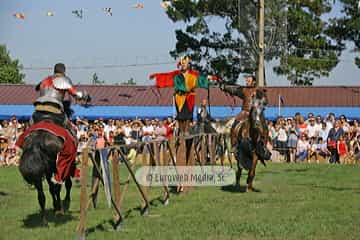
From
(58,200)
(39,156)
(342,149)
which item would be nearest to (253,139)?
(58,200)

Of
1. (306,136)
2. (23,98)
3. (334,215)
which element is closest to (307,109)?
(306,136)

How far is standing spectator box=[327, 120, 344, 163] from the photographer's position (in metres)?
24.6

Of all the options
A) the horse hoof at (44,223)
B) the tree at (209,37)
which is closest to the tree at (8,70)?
the tree at (209,37)

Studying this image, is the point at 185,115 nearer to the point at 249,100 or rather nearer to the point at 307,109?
the point at 249,100

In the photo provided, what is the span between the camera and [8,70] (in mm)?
85312

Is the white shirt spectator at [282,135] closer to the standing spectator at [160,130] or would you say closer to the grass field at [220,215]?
the standing spectator at [160,130]

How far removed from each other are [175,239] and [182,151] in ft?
16.9

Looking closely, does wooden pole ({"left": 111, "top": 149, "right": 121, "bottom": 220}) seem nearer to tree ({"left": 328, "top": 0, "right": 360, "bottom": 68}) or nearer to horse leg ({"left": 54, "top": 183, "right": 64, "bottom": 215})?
horse leg ({"left": 54, "top": 183, "right": 64, "bottom": 215})

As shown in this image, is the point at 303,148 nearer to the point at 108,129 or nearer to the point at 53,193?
the point at 108,129

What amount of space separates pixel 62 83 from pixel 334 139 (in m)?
15.6

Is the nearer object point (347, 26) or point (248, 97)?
point (248, 97)

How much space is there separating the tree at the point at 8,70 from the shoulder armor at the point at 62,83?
230 ft

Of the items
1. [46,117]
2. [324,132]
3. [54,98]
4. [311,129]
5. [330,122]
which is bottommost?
[324,132]

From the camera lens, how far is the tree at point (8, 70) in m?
84.1
